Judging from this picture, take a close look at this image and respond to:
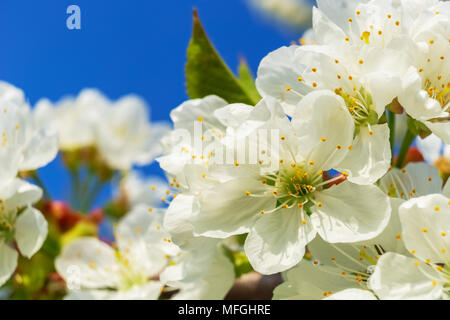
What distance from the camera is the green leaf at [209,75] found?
3.00 ft

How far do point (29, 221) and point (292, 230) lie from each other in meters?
0.46

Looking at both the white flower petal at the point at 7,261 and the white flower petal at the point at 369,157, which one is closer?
the white flower petal at the point at 369,157

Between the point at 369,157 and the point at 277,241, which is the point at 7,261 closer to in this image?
the point at 277,241

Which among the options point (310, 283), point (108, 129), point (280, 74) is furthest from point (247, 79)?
point (108, 129)

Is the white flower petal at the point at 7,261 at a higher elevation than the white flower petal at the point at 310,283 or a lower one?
higher

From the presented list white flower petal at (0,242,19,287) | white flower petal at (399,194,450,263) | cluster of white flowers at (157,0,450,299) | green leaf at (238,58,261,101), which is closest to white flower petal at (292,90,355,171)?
cluster of white flowers at (157,0,450,299)

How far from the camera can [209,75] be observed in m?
0.93

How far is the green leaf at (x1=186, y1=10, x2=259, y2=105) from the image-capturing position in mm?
913

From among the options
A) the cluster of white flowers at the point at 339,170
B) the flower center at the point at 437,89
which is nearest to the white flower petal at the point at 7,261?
the cluster of white flowers at the point at 339,170

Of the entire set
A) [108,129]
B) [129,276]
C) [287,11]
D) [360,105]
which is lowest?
[129,276]

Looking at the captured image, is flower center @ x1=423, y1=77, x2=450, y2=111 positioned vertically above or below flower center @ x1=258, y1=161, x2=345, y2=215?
above
